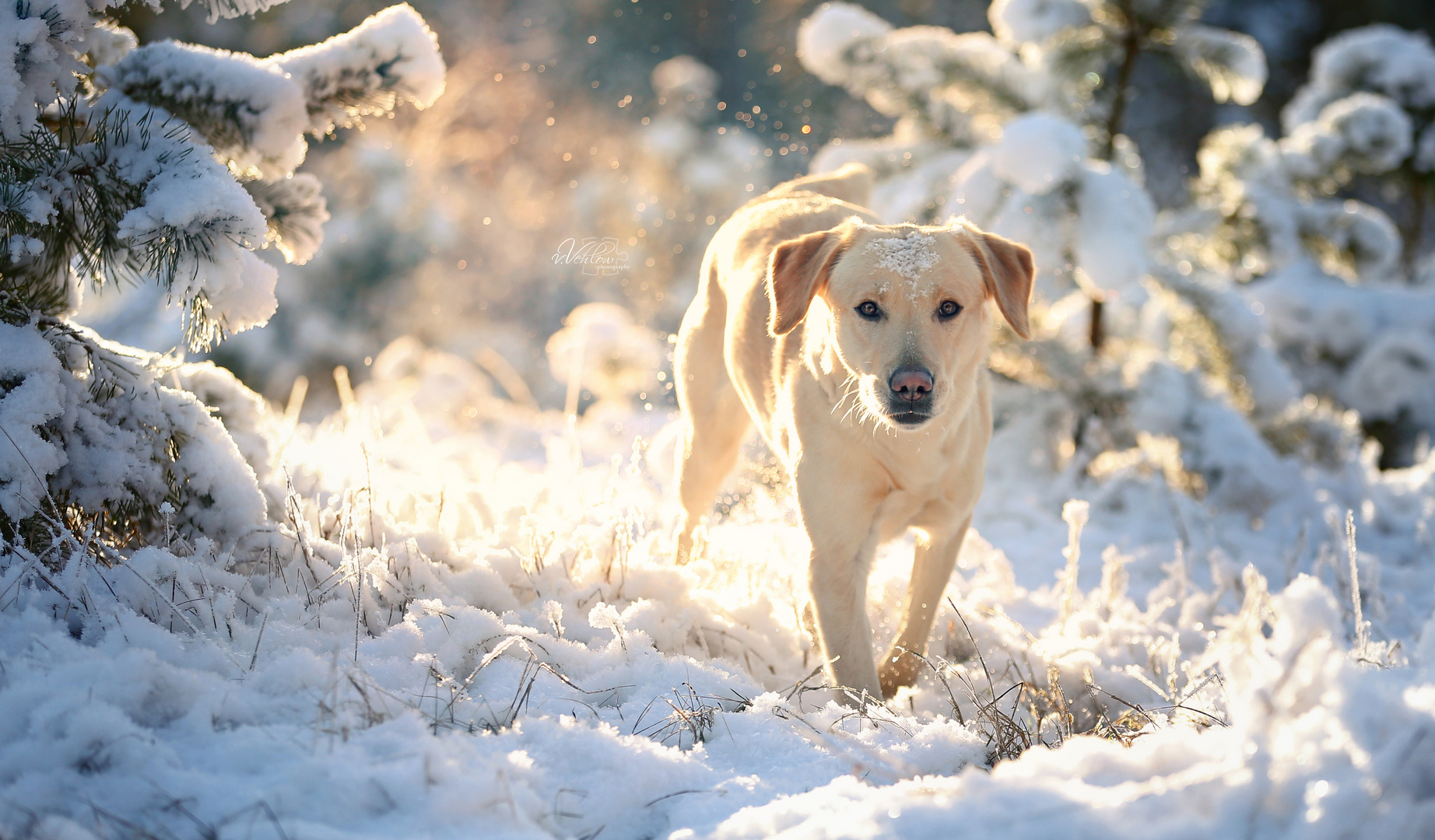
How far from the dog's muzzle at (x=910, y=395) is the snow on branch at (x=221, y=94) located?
180cm

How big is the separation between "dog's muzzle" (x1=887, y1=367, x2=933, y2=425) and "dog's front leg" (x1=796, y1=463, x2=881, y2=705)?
286 mm

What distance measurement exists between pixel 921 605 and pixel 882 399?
73 centimetres

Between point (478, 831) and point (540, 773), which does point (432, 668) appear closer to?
point (540, 773)

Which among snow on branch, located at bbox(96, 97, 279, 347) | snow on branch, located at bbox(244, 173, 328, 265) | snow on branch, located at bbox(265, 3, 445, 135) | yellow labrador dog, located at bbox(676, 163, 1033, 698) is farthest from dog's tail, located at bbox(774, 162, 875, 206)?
snow on branch, located at bbox(96, 97, 279, 347)

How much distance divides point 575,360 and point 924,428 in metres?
5.82

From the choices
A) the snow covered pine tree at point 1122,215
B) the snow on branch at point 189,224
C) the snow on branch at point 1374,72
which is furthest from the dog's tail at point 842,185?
the snow on branch at point 1374,72

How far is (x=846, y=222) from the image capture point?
262cm

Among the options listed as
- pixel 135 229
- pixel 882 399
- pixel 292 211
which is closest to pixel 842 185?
pixel 882 399

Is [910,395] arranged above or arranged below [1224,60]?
below

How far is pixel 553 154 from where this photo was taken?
13.9m

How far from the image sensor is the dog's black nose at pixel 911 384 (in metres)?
2.22

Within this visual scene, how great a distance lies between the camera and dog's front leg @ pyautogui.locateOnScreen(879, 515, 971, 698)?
2617 mm

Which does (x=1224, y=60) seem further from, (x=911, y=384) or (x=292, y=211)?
(x=292, y=211)

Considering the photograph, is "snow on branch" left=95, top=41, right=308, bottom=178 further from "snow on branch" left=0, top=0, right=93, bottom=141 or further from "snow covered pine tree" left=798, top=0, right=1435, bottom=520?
"snow covered pine tree" left=798, top=0, right=1435, bottom=520
